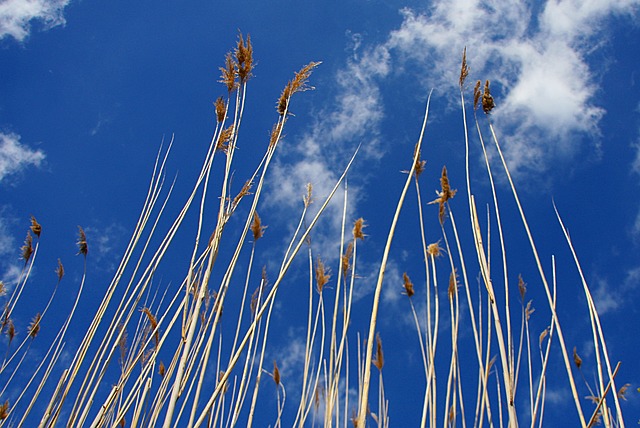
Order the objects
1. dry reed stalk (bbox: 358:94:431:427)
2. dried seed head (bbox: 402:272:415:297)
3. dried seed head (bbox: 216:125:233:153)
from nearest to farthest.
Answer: dry reed stalk (bbox: 358:94:431:427) < dried seed head (bbox: 216:125:233:153) < dried seed head (bbox: 402:272:415:297)

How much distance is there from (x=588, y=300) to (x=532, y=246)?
0.23 meters

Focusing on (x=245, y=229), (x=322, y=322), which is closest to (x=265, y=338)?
(x=322, y=322)

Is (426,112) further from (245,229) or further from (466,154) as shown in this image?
(245,229)

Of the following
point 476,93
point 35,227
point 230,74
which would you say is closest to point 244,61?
point 230,74

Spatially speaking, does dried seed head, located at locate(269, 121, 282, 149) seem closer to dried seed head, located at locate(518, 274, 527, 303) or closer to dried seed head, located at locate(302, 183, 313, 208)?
dried seed head, located at locate(302, 183, 313, 208)

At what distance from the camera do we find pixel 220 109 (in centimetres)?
162

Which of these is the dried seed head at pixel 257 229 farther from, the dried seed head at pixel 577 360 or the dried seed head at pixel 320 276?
the dried seed head at pixel 577 360

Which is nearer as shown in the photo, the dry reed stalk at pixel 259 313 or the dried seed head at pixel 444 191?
the dry reed stalk at pixel 259 313

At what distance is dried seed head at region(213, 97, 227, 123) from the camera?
5.30 ft

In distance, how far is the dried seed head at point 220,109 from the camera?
1614 millimetres

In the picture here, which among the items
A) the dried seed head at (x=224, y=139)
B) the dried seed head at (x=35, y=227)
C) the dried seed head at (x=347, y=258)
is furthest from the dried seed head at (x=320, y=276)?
the dried seed head at (x=35, y=227)

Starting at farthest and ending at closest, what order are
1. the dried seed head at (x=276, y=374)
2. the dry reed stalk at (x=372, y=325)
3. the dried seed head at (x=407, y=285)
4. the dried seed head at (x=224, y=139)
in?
1. the dried seed head at (x=276, y=374)
2. the dried seed head at (x=407, y=285)
3. the dried seed head at (x=224, y=139)
4. the dry reed stalk at (x=372, y=325)

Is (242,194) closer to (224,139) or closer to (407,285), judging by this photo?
(224,139)

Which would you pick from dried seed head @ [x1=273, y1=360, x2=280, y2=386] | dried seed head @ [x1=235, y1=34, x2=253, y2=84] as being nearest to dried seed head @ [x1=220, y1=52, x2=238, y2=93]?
dried seed head @ [x1=235, y1=34, x2=253, y2=84]
